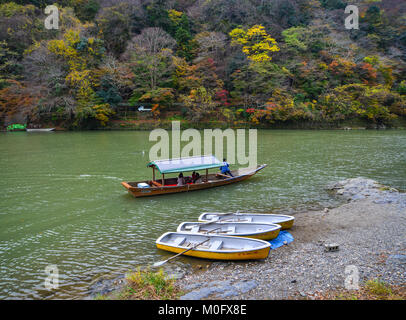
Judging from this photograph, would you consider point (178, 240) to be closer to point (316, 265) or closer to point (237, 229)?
point (237, 229)

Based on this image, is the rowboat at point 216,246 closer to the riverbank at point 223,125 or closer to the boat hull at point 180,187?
the boat hull at point 180,187

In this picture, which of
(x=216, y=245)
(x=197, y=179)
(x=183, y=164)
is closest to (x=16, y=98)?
(x=183, y=164)

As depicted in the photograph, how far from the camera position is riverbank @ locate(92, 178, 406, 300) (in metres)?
6.15

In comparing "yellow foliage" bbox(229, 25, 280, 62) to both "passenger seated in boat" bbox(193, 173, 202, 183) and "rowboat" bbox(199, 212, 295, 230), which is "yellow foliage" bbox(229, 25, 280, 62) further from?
"rowboat" bbox(199, 212, 295, 230)

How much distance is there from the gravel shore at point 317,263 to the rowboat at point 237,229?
1.98ft

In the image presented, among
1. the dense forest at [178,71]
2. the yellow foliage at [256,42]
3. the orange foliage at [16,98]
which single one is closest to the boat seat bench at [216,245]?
the dense forest at [178,71]

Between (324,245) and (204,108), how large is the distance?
40.0 m

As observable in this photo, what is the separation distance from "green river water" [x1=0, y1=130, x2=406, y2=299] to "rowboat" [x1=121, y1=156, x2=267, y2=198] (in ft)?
1.31

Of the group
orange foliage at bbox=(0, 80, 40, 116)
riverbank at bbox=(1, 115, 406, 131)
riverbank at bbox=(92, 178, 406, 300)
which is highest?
orange foliage at bbox=(0, 80, 40, 116)

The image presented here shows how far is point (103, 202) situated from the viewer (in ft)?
44.1

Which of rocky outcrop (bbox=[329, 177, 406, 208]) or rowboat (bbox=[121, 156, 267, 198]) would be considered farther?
rowboat (bbox=[121, 156, 267, 198])

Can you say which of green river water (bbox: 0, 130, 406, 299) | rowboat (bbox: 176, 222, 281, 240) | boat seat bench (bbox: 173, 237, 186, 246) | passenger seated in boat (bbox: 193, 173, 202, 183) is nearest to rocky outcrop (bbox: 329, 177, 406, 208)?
green river water (bbox: 0, 130, 406, 299)

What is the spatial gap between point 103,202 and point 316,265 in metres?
9.95
